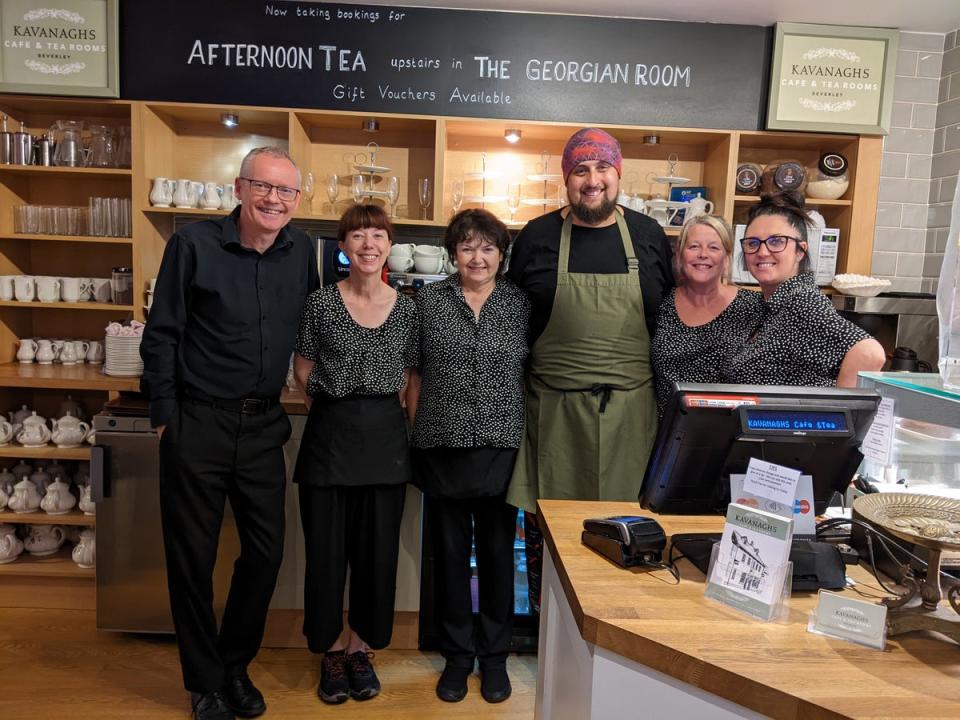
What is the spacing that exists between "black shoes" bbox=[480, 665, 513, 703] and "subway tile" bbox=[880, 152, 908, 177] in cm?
310

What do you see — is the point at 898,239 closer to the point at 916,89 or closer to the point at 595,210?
the point at 916,89

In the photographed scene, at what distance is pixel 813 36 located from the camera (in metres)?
3.31

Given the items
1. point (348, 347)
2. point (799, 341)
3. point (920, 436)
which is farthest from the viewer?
point (348, 347)

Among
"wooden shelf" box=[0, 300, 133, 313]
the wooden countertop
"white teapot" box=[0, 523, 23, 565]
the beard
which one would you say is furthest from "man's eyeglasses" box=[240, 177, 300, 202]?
"white teapot" box=[0, 523, 23, 565]

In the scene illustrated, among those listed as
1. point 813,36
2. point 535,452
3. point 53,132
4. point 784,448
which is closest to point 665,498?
point 784,448

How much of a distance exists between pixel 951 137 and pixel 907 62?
17.7 inches

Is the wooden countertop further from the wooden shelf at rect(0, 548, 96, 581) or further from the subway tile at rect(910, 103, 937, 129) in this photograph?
the subway tile at rect(910, 103, 937, 129)

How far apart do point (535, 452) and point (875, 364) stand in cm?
105

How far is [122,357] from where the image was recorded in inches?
122

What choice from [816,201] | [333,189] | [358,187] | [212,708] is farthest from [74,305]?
[816,201]

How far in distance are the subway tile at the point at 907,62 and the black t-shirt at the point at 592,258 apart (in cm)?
216

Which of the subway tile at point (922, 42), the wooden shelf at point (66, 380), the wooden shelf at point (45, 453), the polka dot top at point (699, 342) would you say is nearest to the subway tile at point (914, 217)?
the subway tile at point (922, 42)

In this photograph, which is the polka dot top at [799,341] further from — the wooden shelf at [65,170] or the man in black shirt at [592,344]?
the wooden shelf at [65,170]

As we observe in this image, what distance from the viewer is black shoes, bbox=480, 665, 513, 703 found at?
8.13 feet
